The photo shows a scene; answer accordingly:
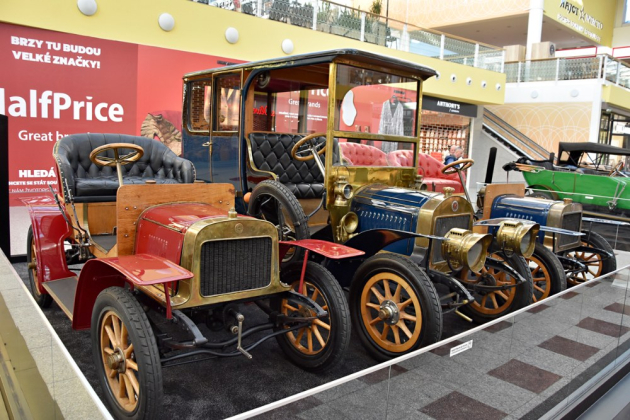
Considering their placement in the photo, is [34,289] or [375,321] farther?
[34,289]

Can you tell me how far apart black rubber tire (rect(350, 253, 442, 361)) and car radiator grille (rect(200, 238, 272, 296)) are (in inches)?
28.7

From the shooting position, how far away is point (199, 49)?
7.93m

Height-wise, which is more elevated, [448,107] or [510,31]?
[510,31]

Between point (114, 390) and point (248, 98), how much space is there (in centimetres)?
267

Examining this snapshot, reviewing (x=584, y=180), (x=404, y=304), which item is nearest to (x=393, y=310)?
(x=404, y=304)

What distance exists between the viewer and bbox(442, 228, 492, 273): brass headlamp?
10.1 ft

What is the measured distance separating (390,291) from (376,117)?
154cm

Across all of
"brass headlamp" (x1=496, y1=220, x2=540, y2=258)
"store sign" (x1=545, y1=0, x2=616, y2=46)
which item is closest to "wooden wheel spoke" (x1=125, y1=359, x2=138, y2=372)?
"brass headlamp" (x1=496, y1=220, x2=540, y2=258)

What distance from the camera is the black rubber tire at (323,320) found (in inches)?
105

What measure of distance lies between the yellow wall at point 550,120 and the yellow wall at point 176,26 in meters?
7.94

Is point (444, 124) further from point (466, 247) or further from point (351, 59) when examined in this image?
point (466, 247)

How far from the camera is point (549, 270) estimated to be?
3977 mm

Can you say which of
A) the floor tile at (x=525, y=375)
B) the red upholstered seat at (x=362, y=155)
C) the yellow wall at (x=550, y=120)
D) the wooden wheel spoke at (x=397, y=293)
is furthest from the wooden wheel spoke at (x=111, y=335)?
the yellow wall at (x=550, y=120)

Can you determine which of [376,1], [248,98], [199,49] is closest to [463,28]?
[376,1]
